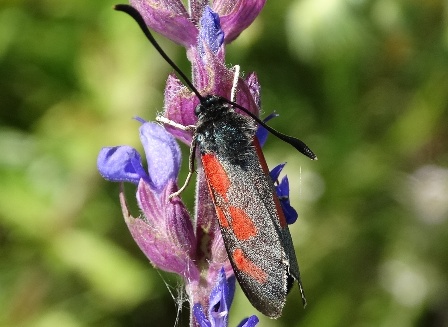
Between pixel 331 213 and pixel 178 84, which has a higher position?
pixel 178 84

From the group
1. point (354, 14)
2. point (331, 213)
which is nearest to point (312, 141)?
point (331, 213)

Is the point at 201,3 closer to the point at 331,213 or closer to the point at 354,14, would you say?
the point at 354,14

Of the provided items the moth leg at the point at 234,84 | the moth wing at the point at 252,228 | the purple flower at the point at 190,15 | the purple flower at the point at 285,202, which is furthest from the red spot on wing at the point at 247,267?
the purple flower at the point at 190,15

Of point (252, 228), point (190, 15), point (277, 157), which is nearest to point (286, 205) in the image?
point (252, 228)

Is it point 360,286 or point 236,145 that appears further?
point 360,286

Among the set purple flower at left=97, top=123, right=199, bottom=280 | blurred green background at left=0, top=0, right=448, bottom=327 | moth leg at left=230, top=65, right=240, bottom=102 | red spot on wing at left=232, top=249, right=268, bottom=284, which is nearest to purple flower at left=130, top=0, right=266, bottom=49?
moth leg at left=230, top=65, right=240, bottom=102

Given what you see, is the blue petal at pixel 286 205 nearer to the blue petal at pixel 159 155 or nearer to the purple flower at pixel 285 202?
the purple flower at pixel 285 202
